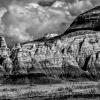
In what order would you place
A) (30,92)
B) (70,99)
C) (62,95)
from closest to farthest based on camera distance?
(70,99) < (62,95) < (30,92)

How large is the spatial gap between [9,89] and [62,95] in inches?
1459

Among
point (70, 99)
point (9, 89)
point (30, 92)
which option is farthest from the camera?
point (9, 89)

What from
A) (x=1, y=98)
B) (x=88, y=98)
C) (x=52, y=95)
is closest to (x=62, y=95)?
(x=52, y=95)

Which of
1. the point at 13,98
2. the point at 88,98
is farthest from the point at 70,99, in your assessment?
the point at 13,98

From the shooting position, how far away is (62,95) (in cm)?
16125

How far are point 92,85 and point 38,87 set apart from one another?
29.1 m

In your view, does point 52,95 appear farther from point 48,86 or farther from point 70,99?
point 48,86

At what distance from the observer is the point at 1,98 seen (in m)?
156

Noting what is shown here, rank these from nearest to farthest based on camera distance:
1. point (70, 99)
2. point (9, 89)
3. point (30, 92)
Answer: point (70, 99)
point (30, 92)
point (9, 89)

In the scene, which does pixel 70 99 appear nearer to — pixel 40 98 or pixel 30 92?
pixel 40 98

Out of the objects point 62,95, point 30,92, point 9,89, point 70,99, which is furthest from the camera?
point 9,89

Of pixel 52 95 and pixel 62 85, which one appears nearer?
pixel 52 95

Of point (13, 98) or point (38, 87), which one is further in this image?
point (38, 87)

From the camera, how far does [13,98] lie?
156 metres
